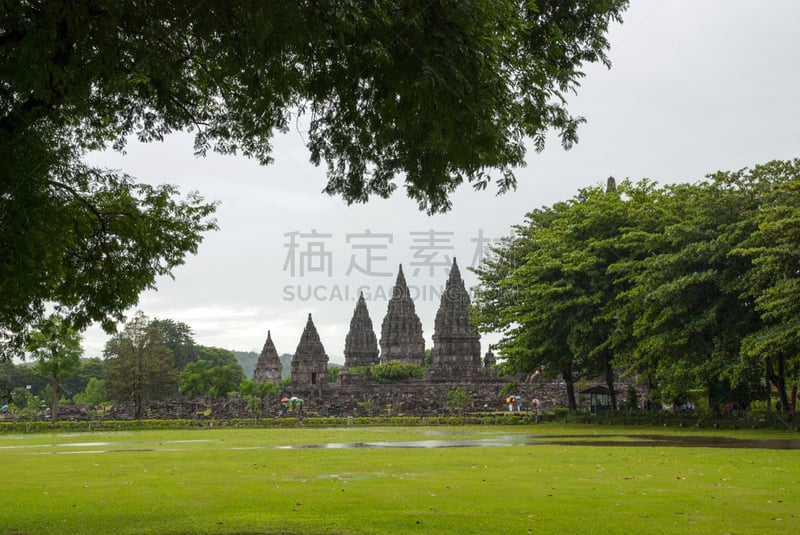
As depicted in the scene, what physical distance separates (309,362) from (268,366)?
21.3m

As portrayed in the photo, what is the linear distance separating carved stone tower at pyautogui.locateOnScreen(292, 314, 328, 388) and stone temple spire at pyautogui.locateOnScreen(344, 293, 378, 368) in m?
16.7

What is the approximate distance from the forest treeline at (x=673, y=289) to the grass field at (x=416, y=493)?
8.08 meters

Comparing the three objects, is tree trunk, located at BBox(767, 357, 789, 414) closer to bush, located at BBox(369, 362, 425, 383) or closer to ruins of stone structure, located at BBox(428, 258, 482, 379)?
ruins of stone structure, located at BBox(428, 258, 482, 379)

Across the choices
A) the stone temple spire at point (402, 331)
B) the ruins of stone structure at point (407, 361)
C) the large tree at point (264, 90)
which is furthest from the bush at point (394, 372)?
the large tree at point (264, 90)

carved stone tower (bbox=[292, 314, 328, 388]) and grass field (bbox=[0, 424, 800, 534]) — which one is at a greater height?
carved stone tower (bbox=[292, 314, 328, 388])

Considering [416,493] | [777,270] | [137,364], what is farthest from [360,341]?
[416,493]

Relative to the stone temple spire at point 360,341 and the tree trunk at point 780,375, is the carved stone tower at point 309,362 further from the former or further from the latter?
the tree trunk at point 780,375

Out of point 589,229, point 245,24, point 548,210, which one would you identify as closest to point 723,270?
point 589,229

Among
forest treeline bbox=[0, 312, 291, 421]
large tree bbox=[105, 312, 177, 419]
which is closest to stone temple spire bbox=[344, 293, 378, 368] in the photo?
forest treeline bbox=[0, 312, 291, 421]

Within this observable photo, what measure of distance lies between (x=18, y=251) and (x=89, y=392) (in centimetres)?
8867

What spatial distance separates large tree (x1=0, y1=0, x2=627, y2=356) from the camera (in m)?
6.49

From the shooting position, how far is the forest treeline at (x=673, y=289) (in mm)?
23938

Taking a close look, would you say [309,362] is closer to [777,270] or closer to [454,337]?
[454,337]

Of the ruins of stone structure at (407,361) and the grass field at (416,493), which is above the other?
the ruins of stone structure at (407,361)
